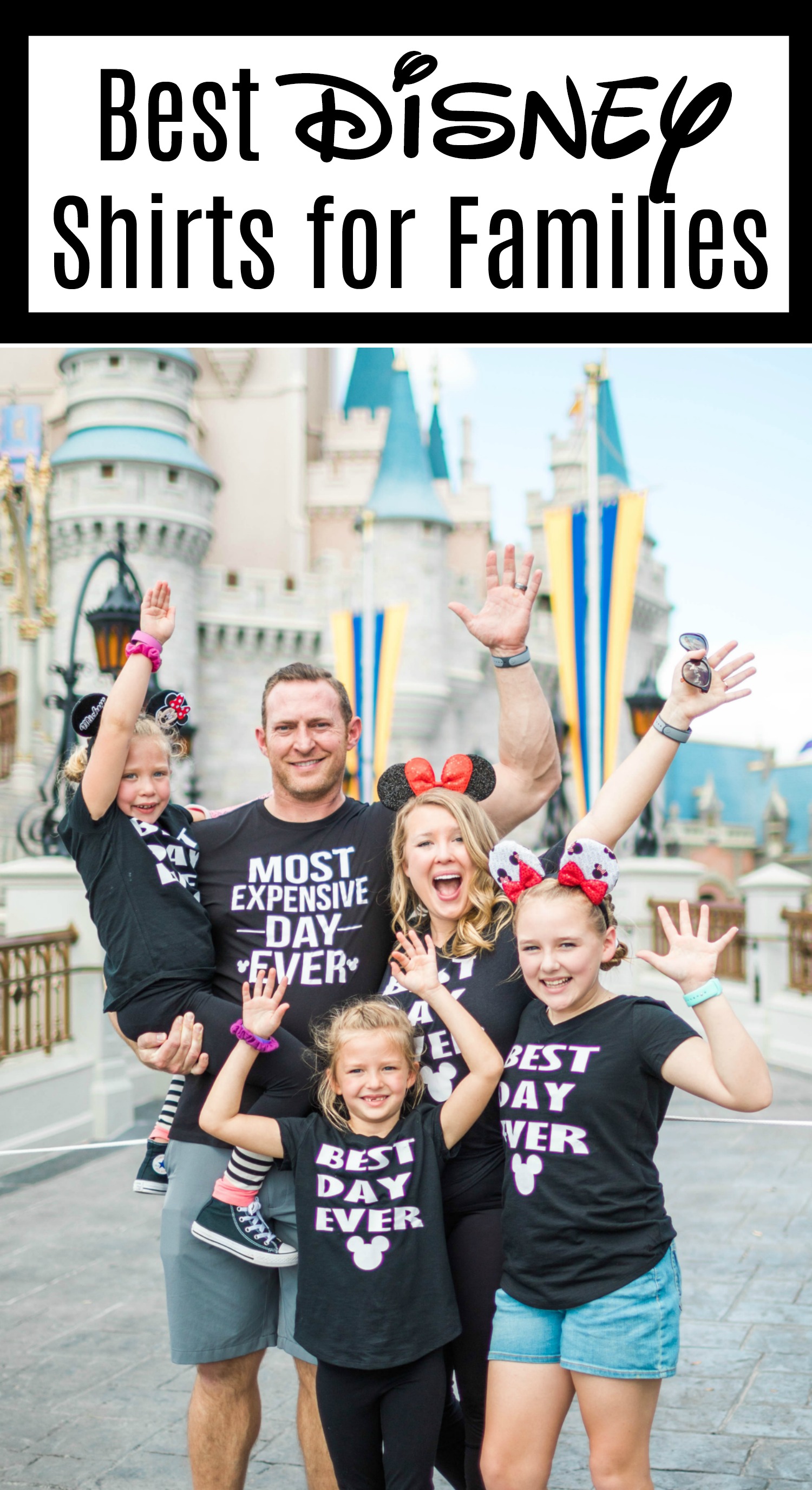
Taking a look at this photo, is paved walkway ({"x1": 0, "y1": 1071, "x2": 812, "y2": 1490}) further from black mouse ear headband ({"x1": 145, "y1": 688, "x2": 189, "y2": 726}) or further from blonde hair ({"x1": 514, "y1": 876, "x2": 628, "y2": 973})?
black mouse ear headband ({"x1": 145, "y1": 688, "x2": 189, "y2": 726})

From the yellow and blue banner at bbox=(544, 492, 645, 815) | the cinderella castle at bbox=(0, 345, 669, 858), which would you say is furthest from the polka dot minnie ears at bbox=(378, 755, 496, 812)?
the cinderella castle at bbox=(0, 345, 669, 858)

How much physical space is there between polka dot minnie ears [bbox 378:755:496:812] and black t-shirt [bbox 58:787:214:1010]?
18.7 inches

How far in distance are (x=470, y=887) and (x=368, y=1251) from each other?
0.70 m

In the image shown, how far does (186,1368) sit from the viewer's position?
3.88 m

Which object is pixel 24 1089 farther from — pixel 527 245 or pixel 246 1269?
pixel 527 245

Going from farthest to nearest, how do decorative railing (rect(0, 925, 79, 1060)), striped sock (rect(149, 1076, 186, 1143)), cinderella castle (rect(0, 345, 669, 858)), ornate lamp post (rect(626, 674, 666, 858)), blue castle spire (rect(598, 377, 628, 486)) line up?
1. blue castle spire (rect(598, 377, 628, 486))
2. cinderella castle (rect(0, 345, 669, 858))
3. ornate lamp post (rect(626, 674, 666, 858))
4. decorative railing (rect(0, 925, 79, 1060))
5. striped sock (rect(149, 1076, 186, 1143))

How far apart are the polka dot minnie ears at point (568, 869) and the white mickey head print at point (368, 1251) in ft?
2.21

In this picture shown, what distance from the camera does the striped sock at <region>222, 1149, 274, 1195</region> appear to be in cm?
247

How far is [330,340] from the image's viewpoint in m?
3.55

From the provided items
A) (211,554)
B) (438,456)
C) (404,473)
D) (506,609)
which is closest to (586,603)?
(506,609)

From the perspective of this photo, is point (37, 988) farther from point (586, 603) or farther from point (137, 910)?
point (137, 910)

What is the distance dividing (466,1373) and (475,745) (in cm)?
2804

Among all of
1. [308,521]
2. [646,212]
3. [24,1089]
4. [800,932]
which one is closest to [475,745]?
[308,521]

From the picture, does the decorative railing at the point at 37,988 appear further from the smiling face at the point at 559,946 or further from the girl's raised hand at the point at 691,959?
the girl's raised hand at the point at 691,959
